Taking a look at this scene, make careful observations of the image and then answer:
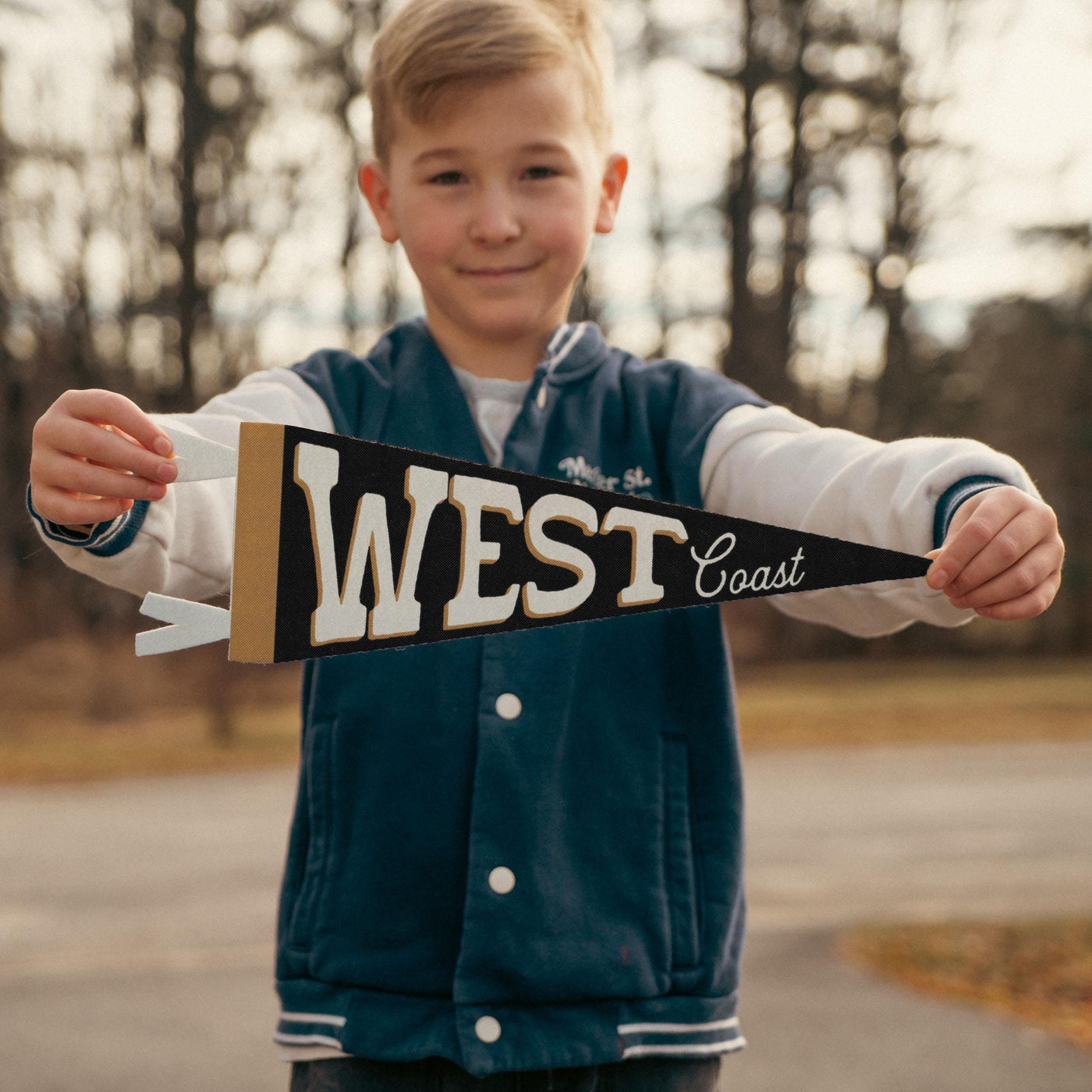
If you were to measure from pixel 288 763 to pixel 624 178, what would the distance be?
30.9ft

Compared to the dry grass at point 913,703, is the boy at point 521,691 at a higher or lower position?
lower

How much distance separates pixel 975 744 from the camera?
40.7ft

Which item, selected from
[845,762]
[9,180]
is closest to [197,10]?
[9,180]

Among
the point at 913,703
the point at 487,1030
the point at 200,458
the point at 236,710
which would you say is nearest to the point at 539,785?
the point at 487,1030

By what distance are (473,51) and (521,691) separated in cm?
87

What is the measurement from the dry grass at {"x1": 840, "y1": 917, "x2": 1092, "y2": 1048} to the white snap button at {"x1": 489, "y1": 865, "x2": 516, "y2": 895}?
389cm

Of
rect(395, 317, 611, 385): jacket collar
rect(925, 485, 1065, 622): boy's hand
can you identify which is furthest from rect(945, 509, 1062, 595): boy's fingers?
rect(395, 317, 611, 385): jacket collar

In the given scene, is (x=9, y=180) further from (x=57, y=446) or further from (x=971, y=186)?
(x=57, y=446)

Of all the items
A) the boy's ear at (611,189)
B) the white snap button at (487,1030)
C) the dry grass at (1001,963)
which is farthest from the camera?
the dry grass at (1001,963)

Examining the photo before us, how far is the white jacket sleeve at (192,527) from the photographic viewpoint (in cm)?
145

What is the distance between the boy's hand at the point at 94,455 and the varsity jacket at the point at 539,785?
0.14 m

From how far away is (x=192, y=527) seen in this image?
1.58 metres

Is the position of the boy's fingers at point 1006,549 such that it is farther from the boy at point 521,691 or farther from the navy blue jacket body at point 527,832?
the navy blue jacket body at point 527,832

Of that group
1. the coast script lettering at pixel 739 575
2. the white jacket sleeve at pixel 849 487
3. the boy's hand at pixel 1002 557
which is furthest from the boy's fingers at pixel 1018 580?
the coast script lettering at pixel 739 575
